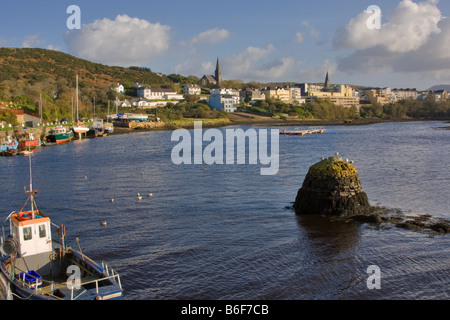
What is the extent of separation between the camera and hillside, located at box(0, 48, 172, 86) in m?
139

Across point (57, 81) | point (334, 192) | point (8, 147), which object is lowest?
point (334, 192)

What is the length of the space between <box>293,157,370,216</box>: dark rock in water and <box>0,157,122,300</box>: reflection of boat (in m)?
12.6

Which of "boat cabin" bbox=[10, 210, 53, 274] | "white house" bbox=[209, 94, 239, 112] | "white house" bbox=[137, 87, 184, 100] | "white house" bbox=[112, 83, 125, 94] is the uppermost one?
"white house" bbox=[112, 83, 125, 94]

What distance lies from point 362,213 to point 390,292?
28.6 feet

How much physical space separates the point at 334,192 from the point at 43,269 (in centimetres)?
1511

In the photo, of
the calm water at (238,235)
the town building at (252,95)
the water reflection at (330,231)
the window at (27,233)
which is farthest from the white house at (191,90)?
the window at (27,233)

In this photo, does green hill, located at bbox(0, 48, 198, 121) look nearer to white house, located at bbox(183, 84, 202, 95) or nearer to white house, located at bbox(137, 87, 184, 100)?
white house, located at bbox(183, 84, 202, 95)

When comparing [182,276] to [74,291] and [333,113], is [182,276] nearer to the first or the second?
[74,291]

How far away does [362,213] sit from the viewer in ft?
74.6

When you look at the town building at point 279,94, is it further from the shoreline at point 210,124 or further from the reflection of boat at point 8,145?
the reflection of boat at point 8,145

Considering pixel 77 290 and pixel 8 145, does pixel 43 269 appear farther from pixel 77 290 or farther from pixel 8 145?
pixel 8 145

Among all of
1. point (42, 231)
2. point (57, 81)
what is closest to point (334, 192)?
point (42, 231)

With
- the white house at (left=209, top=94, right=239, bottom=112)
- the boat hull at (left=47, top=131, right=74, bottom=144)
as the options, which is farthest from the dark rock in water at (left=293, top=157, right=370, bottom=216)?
the white house at (left=209, top=94, right=239, bottom=112)

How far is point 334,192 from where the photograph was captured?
75.0 ft
